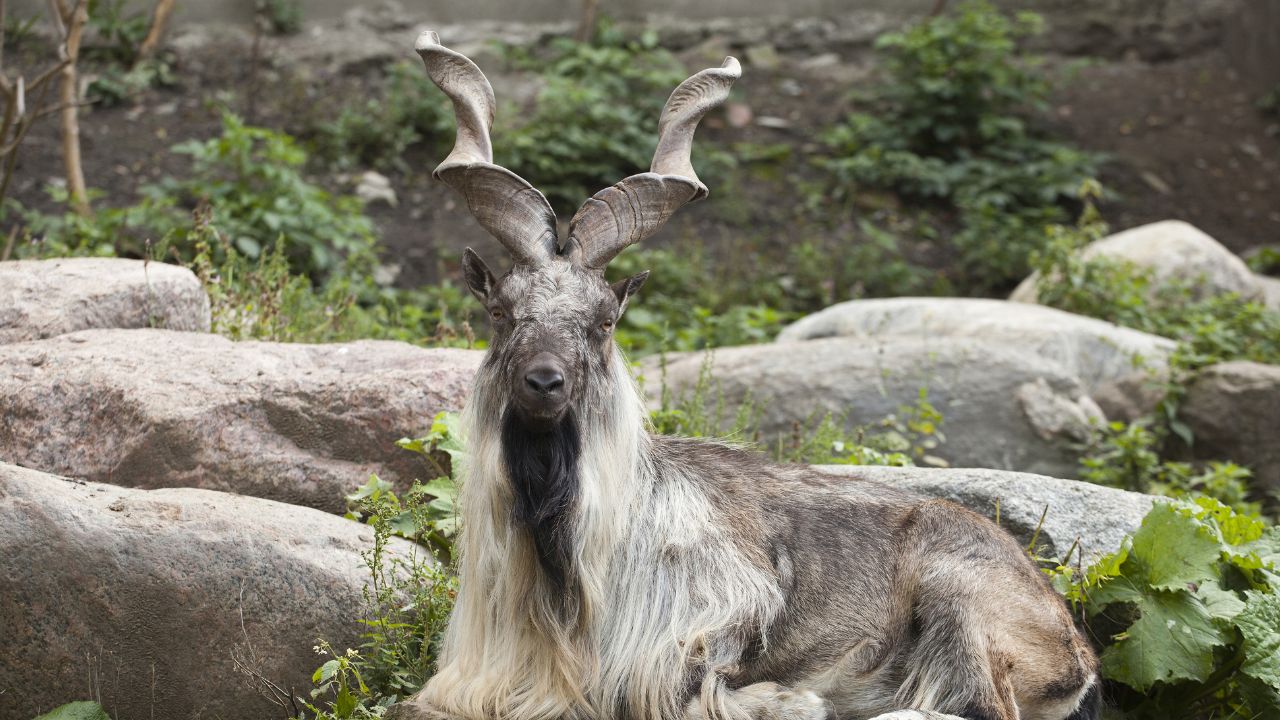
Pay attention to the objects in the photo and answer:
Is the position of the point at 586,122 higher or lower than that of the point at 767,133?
higher

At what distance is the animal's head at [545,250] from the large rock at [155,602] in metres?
1.48

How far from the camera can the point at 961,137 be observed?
16.2 meters

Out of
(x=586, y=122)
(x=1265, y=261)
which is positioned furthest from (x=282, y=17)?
(x=1265, y=261)

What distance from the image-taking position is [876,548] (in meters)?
5.38

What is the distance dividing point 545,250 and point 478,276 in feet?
1.09

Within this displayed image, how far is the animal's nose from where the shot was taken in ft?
14.6

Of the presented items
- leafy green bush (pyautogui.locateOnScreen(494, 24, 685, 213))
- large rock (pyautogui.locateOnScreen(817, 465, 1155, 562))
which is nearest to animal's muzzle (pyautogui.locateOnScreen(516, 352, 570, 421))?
large rock (pyautogui.locateOnScreen(817, 465, 1155, 562))

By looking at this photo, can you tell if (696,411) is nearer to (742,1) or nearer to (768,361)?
(768,361)

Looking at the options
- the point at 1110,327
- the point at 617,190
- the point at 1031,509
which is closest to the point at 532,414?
the point at 617,190

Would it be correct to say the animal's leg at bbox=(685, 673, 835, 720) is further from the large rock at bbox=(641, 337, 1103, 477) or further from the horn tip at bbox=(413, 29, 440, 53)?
the large rock at bbox=(641, 337, 1103, 477)

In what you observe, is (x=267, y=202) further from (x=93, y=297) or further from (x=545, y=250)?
(x=545, y=250)

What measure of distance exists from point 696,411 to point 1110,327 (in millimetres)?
4831

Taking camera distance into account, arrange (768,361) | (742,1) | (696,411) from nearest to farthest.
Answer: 1. (696,411)
2. (768,361)
3. (742,1)

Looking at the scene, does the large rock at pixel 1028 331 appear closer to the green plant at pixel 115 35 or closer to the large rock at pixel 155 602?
the large rock at pixel 155 602
